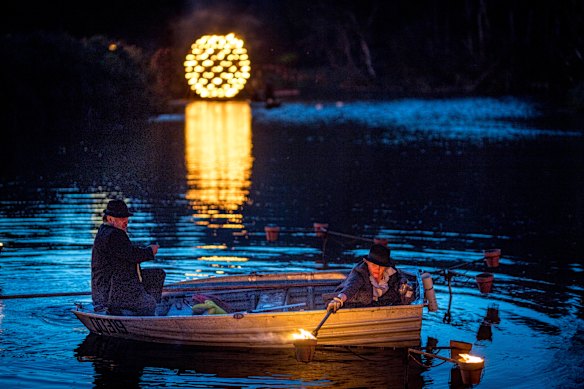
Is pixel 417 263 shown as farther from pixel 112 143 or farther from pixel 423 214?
pixel 112 143

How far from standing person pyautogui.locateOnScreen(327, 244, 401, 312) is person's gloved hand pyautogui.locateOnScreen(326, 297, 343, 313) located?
0.22 ft

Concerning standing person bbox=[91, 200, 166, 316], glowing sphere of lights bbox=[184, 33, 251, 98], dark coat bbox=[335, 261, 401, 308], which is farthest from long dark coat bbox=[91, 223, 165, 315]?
glowing sphere of lights bbox=[184, 33, 251, 98]

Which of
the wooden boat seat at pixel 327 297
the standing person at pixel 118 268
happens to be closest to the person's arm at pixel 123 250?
the standing person at pixel 118 268

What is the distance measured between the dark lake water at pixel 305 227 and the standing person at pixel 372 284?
28.3 inches

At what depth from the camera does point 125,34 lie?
186ft

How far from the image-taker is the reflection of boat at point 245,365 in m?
13.8

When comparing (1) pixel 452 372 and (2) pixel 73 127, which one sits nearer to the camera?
(1) pixel 452 372

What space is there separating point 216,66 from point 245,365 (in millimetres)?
7732

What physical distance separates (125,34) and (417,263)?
3911cm

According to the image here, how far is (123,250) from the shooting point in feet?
48.3

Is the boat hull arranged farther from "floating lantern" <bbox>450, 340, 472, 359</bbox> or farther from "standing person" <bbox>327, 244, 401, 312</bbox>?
"floating lantern" <bbox>450, 340, 472, 359</bbox>

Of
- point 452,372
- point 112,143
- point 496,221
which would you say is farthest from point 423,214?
point 112,143

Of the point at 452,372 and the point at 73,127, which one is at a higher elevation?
the point at 73,127

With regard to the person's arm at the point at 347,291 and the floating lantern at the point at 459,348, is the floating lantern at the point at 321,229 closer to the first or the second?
the person's arm at the point at 347,291
